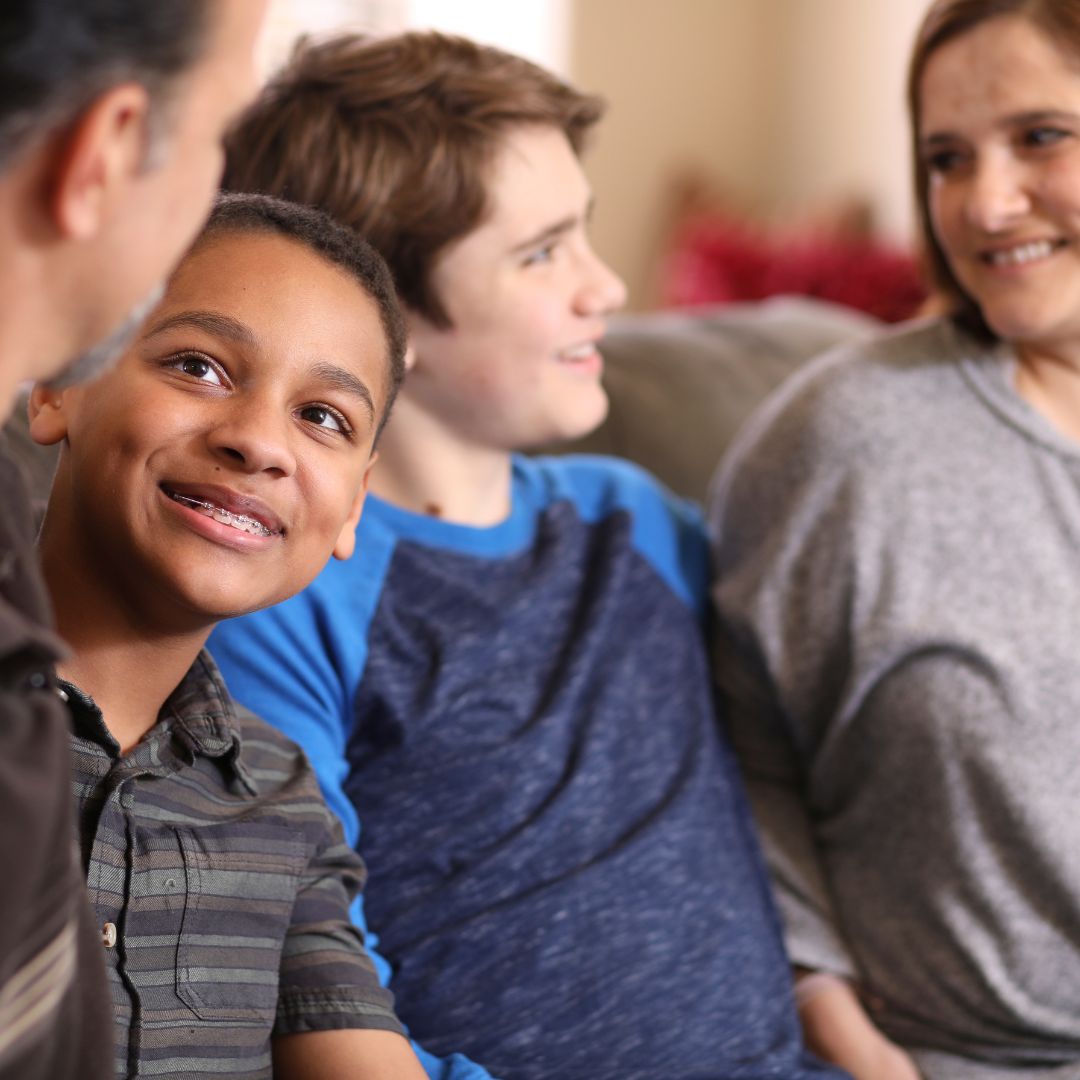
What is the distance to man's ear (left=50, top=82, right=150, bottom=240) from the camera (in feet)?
1.78

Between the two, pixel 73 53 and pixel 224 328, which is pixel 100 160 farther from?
pixel 224 328

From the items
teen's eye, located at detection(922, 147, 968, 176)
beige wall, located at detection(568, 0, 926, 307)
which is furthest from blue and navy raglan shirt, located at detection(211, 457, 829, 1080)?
beige wall, located at detection(568, 0, 926, 307)

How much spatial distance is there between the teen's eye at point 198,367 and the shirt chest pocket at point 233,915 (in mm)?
278

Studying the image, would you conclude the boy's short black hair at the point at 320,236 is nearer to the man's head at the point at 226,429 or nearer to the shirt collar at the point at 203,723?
Result: the man's head at the point at 226,429

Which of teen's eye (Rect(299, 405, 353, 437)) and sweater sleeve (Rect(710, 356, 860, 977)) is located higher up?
teen's eye (Rect(299, 405, 353, 437))

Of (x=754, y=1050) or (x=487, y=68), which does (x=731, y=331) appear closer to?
(x=487, y=68)

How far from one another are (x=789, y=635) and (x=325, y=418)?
2.07 feet

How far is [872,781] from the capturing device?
4.49ft

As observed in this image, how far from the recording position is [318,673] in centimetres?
112

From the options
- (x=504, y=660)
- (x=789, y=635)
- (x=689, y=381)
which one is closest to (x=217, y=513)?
(x=504, y=660)

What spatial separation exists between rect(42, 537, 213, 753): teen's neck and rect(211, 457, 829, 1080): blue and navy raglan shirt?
180 millimetres

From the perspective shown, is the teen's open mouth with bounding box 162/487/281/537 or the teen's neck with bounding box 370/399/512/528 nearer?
the teen's open mouth with bounding box 162/487/281/537

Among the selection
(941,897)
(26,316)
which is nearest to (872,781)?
(941,897)

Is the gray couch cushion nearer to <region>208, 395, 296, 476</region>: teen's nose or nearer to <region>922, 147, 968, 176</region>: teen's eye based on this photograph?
<region>922, 147, 968, 176</region>: teen's eye
